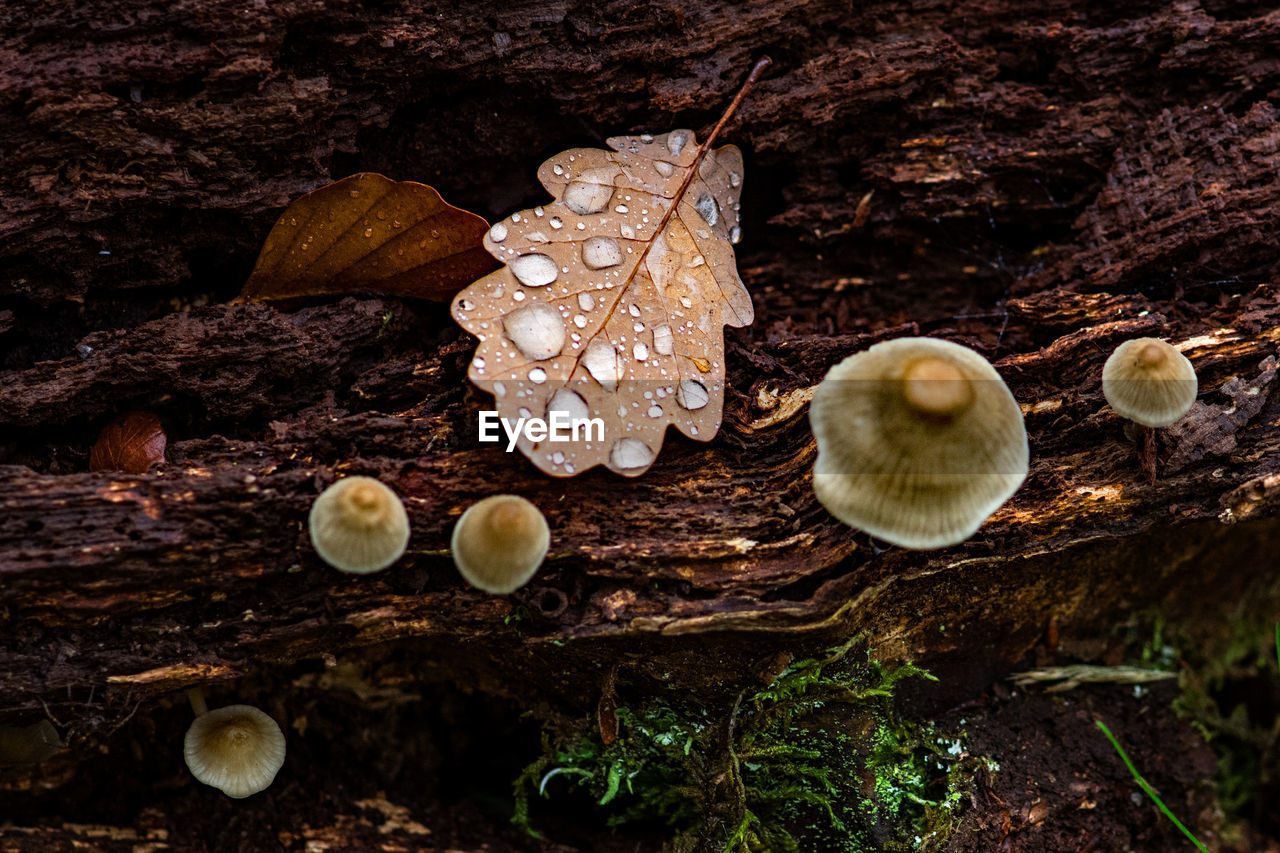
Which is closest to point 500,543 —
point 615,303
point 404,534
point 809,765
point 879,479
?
point 404,534

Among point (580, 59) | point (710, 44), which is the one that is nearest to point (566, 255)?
point (580, 59)

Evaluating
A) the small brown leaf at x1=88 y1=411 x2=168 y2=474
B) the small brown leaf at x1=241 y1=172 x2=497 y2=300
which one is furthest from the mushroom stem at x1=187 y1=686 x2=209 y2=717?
the small brown leaf at x1=241 y1=172 x2=497 y2=300

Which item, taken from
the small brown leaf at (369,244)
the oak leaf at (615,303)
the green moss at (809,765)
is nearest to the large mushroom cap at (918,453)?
the oak leaf at (615,303)

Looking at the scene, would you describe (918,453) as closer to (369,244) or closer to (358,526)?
(358,526)

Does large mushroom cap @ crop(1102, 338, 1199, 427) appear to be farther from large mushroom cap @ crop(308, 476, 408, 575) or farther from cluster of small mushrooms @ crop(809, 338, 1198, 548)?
large mushroom cap @ crop(308, 476, 408, 575)

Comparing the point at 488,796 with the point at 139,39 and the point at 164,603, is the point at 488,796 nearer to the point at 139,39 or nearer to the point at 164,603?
the point at 164,603
